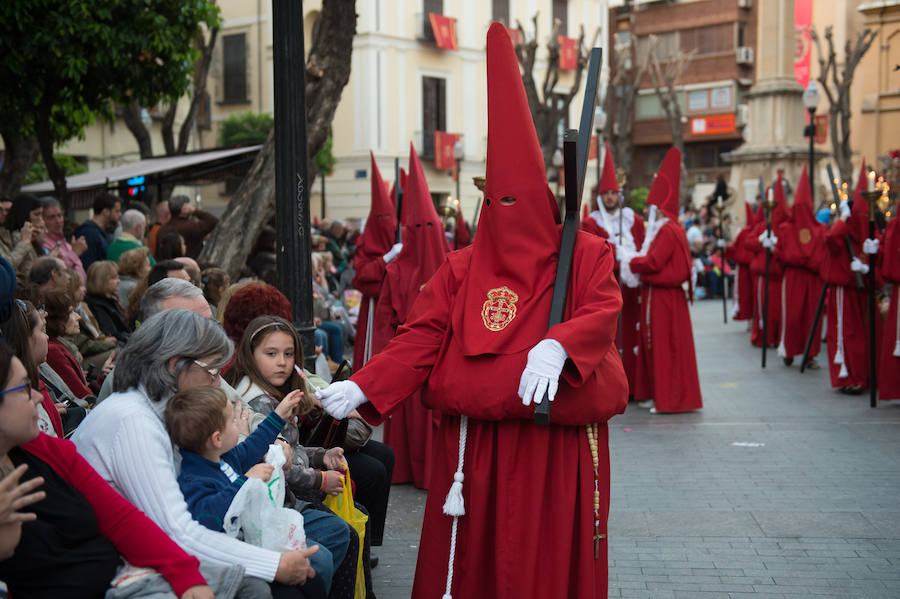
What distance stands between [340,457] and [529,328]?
1193 millimetres

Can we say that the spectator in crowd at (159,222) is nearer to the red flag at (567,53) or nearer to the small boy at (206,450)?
the small boy at (206,450)

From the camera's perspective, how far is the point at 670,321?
33.1 feet

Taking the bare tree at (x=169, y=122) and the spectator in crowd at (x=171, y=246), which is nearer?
the spectator in crowd at (x=171, y=246)

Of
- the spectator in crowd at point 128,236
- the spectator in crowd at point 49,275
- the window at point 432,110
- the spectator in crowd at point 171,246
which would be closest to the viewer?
the spectator in crowd at point 49,275

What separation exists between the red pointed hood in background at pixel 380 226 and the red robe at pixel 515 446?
4.54 m

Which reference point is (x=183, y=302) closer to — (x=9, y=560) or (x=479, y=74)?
(x=9, y=560)

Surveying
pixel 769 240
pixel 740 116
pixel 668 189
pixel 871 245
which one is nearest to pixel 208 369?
pixel 668 189

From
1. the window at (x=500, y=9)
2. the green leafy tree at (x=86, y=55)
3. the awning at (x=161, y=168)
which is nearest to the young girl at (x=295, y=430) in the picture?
the green leafy tree at (x=86, y=55)

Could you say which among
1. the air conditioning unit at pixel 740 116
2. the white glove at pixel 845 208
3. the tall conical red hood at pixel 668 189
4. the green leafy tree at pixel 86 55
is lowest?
the white glove at pixel 845 208

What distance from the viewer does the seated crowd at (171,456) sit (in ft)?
9.78

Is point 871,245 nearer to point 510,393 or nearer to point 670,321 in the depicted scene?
point 670,321

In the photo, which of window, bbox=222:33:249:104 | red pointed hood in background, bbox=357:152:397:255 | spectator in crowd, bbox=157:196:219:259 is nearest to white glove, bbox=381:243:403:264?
red pointed hood in background, bbox=357:152:397:255

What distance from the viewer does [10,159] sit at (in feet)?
46.1

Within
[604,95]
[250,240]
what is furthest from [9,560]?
[604,95]
